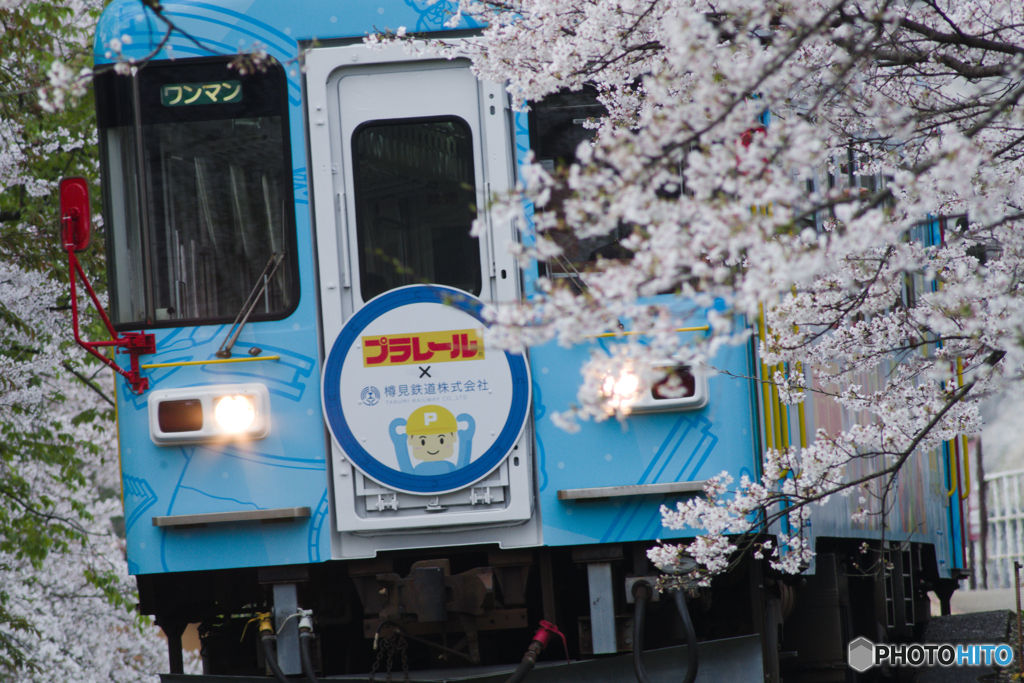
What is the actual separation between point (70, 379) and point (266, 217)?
7485 mm

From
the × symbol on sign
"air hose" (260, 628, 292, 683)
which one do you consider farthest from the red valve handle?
the × symbol on sign

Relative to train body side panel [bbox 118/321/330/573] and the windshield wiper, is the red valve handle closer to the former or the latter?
train body side panel [bbox 118/321/330/573]

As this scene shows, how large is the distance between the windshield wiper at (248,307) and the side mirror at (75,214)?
63cm

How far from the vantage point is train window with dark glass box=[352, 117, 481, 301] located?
5.07 metres

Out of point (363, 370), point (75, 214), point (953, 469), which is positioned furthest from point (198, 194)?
point (953, 469)

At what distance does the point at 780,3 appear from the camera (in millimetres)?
3783

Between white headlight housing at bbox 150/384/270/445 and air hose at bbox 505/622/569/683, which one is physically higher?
white headlight housing at bbox 150/384/270/445

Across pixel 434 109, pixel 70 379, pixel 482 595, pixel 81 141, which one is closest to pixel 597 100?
pixel 434 109

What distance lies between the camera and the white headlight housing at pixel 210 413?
195 inches

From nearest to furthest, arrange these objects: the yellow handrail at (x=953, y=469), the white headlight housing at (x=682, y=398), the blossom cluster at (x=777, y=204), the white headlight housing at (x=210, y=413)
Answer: the blossom cluster at (x=777, y=204)
the white headlight housing at (x=682, y=398)
the white headlight housing at (x=210, y=413)
the yellow handrail at (x=953, y=469)

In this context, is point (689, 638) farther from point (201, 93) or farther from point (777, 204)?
point (201, 93)

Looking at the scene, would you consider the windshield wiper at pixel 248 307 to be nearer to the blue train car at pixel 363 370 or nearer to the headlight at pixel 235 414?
the blue train car at pixel 363 370
